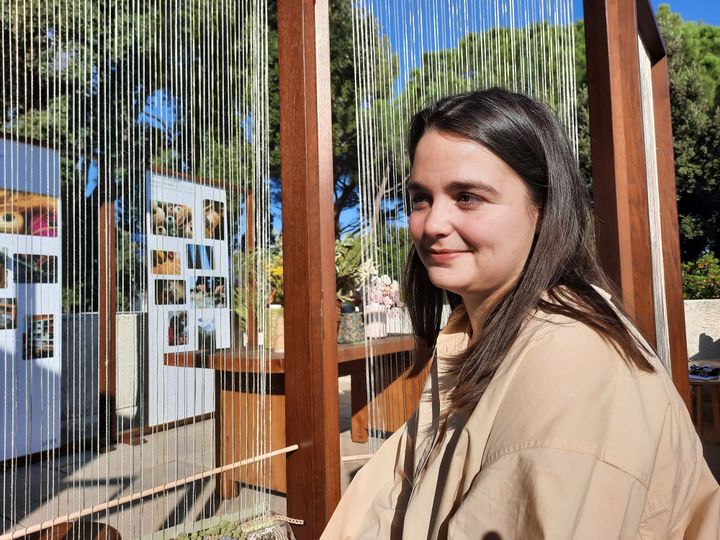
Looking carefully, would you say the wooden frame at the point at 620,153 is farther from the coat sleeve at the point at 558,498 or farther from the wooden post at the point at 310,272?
the coat sleeve at the point at 558,498

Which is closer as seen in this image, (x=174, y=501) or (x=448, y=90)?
(x=174, y=501)

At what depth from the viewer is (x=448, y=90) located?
2121mm

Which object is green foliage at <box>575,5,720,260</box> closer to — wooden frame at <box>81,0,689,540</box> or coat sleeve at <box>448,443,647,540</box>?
wooden frame at <box>81,0,689,540</box>

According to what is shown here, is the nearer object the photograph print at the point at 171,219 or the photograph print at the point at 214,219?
the photograph print at the point at 171,219

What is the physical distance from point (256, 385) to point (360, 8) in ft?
4.33

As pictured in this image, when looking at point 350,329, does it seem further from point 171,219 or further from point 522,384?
point 522,384

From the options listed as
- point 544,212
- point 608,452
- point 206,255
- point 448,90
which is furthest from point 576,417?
point 448,90

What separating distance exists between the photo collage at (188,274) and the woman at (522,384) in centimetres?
72

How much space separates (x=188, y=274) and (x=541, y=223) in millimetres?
1054

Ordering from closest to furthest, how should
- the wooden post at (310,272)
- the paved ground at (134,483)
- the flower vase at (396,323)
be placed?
the paved ground at (134,483)
the wooden post at (310,272)
the flower vase at (396,323)

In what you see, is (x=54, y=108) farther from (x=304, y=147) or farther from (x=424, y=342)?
(x=424, y=342)

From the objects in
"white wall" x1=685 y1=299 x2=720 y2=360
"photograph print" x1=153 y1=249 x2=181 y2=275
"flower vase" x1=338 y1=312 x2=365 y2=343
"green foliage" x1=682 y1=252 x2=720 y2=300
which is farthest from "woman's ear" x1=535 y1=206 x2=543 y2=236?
"green foliage" x1=682 y1=252 x2=720 y2=300

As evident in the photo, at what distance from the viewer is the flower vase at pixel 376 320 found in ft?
7.32

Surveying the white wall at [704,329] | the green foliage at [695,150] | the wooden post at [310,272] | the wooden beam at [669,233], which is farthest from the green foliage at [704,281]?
the wooden post at [310,272]
